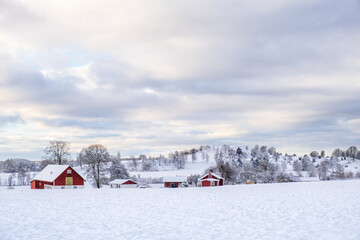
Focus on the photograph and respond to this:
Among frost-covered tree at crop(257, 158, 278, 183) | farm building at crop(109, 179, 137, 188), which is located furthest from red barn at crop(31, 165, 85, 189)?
frost-covered tree at crop(257, 158, 278, 183)

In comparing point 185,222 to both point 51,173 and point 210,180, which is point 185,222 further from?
point 210,180

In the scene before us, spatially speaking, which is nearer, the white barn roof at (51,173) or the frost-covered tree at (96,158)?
the white barn roof at (51,173)

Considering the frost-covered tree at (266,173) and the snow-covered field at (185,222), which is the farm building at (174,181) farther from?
the snow-covered field at (185,222)

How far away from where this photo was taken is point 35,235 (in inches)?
634

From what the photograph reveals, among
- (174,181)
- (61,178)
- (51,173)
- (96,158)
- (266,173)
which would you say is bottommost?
(174,181)

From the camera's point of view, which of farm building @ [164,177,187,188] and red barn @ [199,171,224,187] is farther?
farm building @ [164,177,187,188]

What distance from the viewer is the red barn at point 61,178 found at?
58719mm

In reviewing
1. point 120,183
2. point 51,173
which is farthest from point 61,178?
point 120,183

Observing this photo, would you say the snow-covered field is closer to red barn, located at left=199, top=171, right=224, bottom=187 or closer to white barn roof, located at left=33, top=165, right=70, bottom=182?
white barn roof, located at left=33, top=165, right=70, bottom=182

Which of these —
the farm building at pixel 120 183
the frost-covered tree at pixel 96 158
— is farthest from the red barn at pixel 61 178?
the farm building at pixel 120 183

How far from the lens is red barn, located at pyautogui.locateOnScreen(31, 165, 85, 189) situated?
5872 centimetres

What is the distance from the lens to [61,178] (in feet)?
194

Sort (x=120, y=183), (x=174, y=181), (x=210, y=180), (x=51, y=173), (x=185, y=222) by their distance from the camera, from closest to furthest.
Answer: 1. (x=185, y=222)
2. (x=51, y=173)
3. (x=210, y=180)
4. (x=120, y=183)
5. (x=174, y=181)

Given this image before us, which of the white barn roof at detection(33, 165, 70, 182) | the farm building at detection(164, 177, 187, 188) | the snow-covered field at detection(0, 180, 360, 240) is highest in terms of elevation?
the white barn roof at detection(33, 165, 70, 182)
